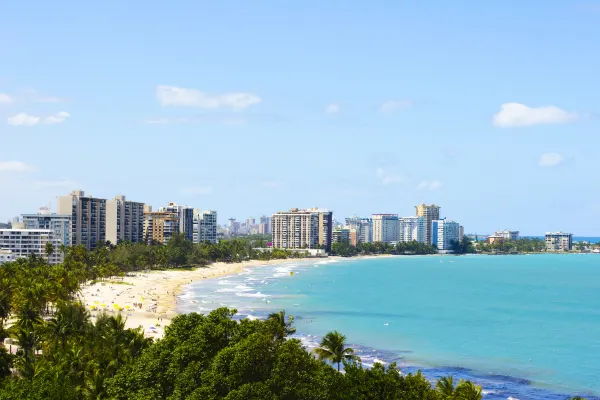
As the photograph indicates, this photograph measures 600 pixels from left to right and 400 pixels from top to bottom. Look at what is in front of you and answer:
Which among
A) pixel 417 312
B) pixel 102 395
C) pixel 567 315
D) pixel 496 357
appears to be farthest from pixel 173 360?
pixel 567 315

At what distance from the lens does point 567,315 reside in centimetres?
11412

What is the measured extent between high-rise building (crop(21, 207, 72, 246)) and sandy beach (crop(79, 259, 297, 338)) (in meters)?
34.8

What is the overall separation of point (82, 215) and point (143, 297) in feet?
287

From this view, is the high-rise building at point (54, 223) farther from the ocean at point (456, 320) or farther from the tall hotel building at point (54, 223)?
the ocean at point (456, 320)

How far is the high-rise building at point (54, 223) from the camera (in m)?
183

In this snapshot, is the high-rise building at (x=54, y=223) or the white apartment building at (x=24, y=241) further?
the high-rise building at (x=54, y=223)

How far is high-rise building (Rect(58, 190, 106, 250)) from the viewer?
187m

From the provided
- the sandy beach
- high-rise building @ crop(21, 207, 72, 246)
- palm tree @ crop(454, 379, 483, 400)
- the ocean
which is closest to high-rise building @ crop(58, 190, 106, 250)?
high-rise building @ crop(21, 207, 72, 246)

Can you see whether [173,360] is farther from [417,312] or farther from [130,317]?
[417,312]

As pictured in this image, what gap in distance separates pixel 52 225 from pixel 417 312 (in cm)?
11686

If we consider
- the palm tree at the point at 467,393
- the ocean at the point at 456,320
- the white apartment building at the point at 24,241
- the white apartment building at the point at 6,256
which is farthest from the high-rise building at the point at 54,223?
the palm tree at the point at 467,393

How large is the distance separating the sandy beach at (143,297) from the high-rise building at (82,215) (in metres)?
36.3

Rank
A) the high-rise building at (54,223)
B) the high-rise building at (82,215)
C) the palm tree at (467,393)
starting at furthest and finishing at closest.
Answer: the high-rise building at (82,215) → the high-rise building at (54,223) → the palm tree at (467,393)

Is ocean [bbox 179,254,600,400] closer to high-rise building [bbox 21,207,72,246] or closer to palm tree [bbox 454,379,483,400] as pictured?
palm tree [bbox 454,379,483,400]
